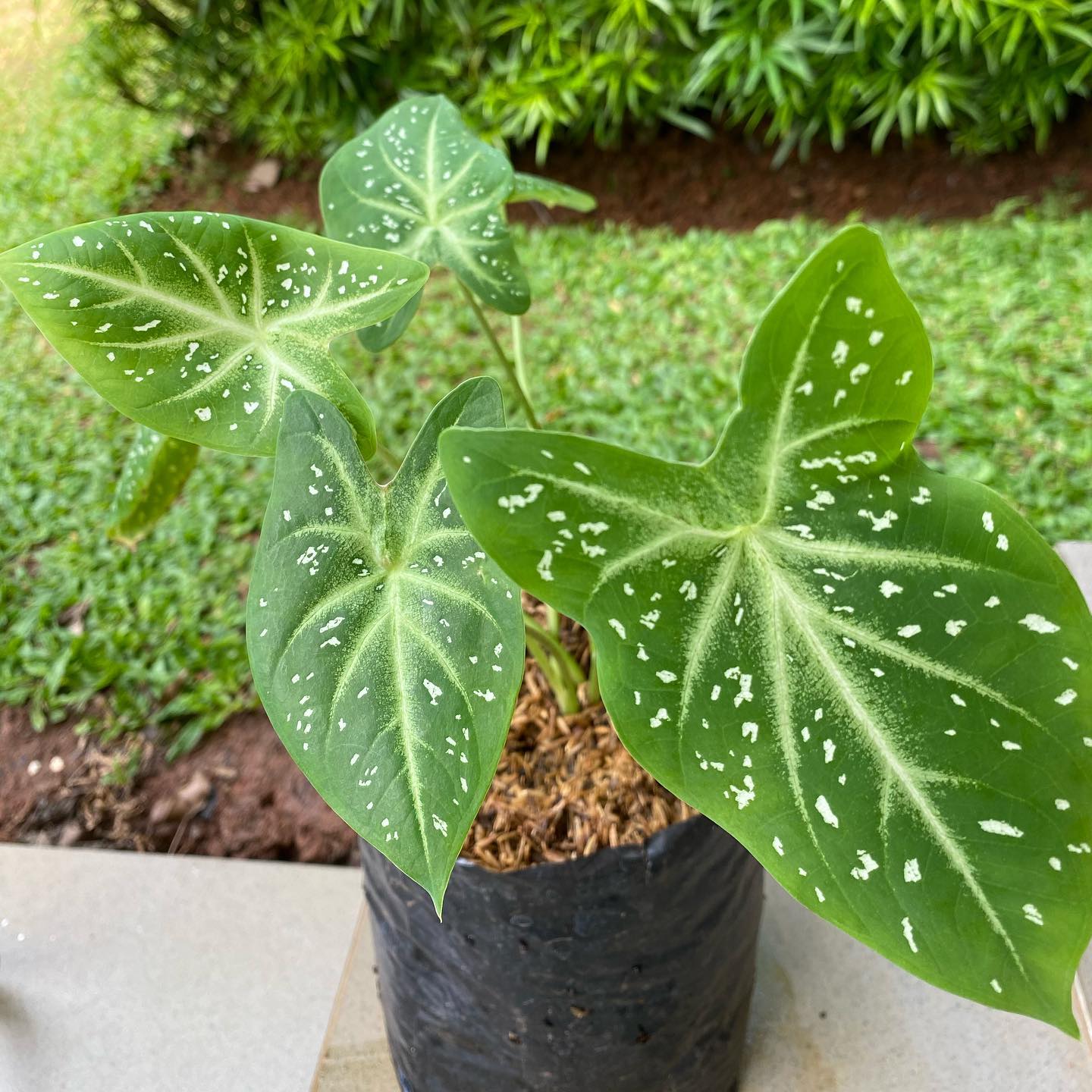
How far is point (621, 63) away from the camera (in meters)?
2.51

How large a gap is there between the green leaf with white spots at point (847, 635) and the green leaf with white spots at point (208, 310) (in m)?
0.23

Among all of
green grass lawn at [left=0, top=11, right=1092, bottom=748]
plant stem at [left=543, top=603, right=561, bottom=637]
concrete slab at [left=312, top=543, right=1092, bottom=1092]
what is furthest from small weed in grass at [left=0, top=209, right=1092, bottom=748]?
plant stem at [left=543, top=603, right=561, bottom=637]

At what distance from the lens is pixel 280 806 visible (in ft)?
4.77

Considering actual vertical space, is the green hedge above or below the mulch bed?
above

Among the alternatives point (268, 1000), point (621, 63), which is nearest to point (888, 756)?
point (268, 1000)

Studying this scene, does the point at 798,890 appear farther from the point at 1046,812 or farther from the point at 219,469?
the point at 219,469

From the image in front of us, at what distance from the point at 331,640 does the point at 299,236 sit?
284 millimetres

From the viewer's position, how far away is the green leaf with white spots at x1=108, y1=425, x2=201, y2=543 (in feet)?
2.85

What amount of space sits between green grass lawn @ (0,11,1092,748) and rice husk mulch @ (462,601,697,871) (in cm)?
85

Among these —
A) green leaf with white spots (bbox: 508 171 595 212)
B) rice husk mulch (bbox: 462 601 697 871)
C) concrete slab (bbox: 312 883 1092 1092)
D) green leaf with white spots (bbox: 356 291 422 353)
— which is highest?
green leaf with white spots (bbox: 508 171 595 212)

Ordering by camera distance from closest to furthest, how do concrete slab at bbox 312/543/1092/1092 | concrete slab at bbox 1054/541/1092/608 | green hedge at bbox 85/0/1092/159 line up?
concrete slab at bbox 312/543/1092/1092
concrete slab at bbox 1054/541/1092/608
green hedge at bbox 85/0/1092/159

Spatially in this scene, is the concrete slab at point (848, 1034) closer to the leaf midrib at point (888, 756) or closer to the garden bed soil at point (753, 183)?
the leaf midrib at point (888, 756)

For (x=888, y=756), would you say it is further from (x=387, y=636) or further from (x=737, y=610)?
(x=387, y=636)

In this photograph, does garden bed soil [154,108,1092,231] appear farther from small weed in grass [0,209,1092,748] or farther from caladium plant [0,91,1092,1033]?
caladium plant [0,91,1092,1033]
